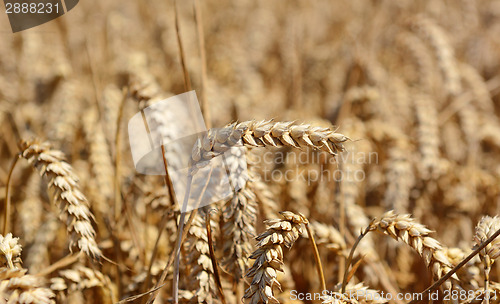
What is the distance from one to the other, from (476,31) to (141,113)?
346 cm

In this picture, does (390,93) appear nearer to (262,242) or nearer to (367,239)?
(367,239)

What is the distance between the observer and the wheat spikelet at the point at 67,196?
3.73 ft

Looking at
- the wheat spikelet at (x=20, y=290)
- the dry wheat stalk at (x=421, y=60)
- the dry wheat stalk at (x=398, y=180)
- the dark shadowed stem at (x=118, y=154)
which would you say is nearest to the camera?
the wheat spikelet at (x=20, y=290)

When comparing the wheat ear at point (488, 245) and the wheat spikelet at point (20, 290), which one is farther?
the wheat ear at point (488, 245)

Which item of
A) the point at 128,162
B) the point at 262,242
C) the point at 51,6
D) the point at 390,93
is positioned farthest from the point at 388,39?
the point at 262,242

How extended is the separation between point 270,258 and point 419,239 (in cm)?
38

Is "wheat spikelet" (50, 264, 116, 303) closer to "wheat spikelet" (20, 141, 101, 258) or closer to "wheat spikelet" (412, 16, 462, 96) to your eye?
"wheat spikelet" (20, 141, 101, 258)

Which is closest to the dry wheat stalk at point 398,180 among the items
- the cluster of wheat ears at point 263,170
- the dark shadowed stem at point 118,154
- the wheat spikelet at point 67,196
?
the cluster of wheat ears at point 263,170

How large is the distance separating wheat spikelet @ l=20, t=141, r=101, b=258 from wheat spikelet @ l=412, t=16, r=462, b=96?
6.54 ft

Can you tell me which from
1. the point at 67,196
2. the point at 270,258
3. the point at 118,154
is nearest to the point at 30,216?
the point at 118,154

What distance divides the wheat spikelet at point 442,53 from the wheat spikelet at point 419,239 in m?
1.51

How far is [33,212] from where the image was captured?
1811 mm

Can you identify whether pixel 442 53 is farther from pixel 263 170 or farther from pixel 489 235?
pixel 489 235

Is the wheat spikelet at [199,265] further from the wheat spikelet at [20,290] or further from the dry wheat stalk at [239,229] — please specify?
the wheat spikelet at [20,290]
